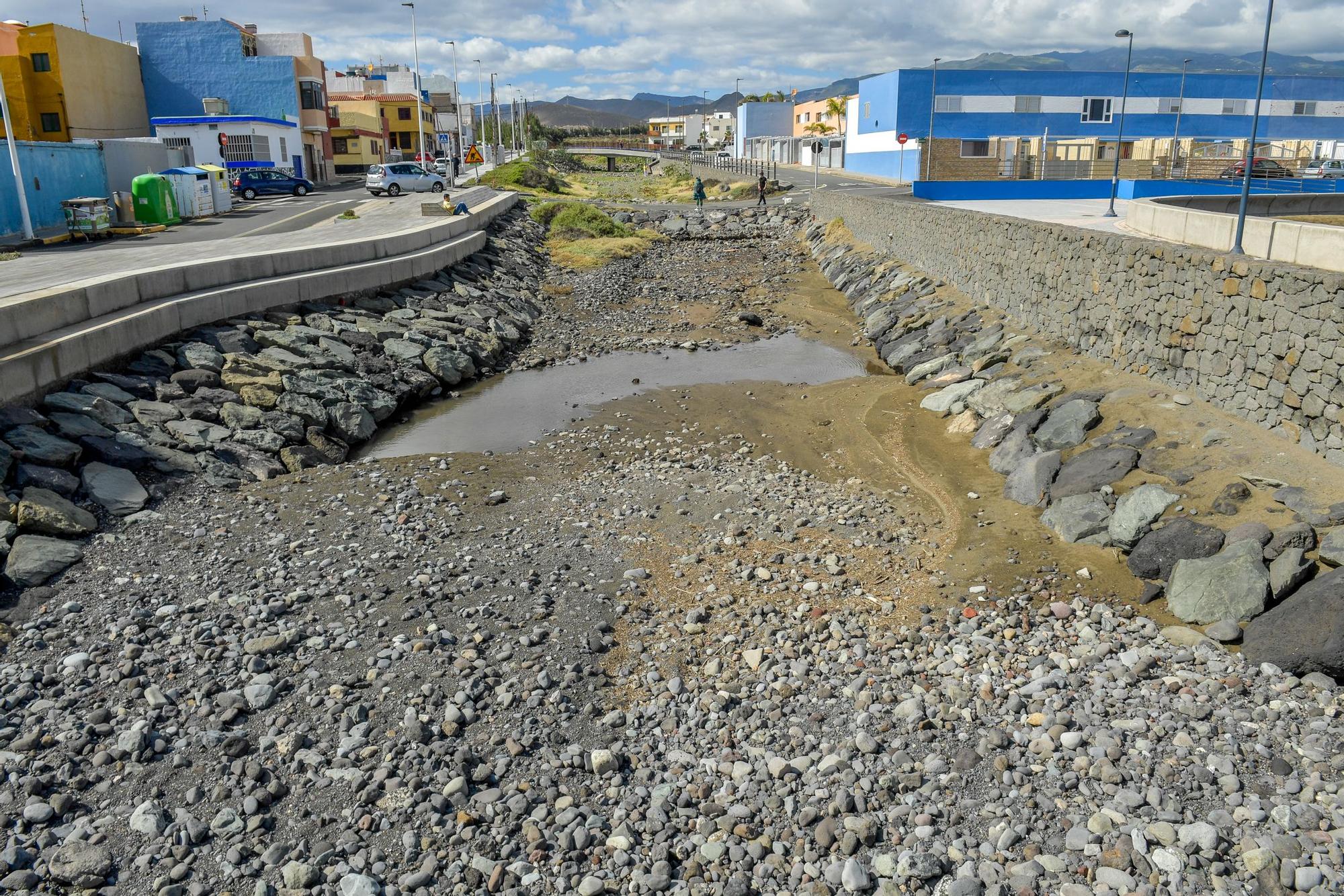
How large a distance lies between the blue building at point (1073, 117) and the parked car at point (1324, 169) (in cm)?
688

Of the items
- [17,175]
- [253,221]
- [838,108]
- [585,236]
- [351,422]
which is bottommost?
[351,422]

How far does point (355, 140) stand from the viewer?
79.2 meters

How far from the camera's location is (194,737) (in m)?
7.48

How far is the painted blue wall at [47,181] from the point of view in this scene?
27594 mm

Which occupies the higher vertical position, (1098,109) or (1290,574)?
(1098,109)

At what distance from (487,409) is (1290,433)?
1333 centimetres

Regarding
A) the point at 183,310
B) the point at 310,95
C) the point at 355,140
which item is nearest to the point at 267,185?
the point at 310,95

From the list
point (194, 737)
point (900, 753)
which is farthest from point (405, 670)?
point (900, 753)

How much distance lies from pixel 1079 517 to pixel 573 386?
11.7 metres

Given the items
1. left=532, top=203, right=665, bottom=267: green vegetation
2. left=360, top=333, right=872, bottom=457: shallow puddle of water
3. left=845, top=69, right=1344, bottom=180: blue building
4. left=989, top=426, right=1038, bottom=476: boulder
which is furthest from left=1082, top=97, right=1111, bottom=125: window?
left=989, top=426, right=1038, bottom=476: boulder

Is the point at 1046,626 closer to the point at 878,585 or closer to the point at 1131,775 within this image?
the point at 878,585

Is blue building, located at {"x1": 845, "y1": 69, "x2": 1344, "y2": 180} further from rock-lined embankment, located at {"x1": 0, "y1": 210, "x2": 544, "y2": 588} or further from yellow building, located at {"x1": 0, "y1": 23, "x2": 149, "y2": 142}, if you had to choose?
yellow building, located at {"x1": 0, "y1": 23, "x2": 149, "y2": 142}

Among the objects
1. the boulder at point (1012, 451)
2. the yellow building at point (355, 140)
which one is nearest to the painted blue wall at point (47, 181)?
the boulder at point (1012, 451)

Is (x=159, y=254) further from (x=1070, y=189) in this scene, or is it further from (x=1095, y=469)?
(x=1070, y=189)
